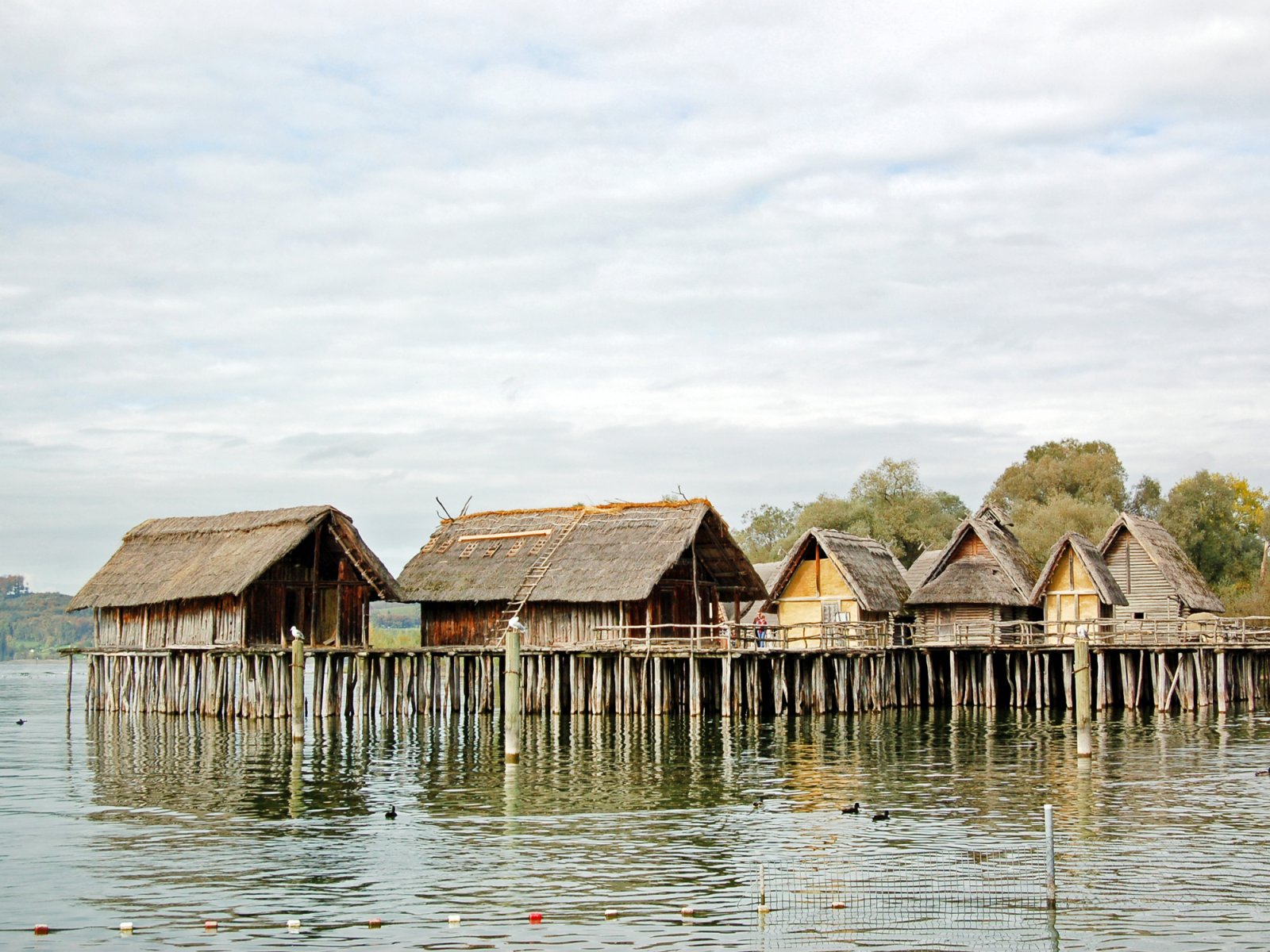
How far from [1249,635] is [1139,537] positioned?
5.48 metres

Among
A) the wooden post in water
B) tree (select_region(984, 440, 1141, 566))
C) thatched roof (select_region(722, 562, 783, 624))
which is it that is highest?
tree (select_region(984, 440, 1141, 566))

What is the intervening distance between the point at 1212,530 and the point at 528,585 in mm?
43783

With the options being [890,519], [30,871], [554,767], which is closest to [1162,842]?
[554,767]

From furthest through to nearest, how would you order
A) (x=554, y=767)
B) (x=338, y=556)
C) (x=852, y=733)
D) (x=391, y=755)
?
(x=338, y=556) → (x=852, y=733) → (x=391, y=755) → (x=554, y=767)

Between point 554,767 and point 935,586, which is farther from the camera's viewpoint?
point 935,586

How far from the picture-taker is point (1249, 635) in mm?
48281

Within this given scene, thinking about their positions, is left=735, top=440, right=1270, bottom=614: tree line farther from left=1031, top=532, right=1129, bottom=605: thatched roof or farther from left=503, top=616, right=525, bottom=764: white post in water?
left=503, top=616, right=525, bottom=764: white post in water

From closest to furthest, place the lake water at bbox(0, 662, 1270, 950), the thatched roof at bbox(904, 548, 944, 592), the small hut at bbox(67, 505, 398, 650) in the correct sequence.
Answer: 1. the lake water at bbox(0, 662, 1270, 950)
2. the small hut at bbox(67, 505, 398, 650)
3. the thatched roof at bbox(904, 548, 944, 592)

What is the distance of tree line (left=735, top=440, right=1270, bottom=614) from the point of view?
73.2 m

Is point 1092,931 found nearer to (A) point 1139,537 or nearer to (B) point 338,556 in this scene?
(B) point 338,556

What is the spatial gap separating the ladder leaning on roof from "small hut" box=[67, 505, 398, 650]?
3694 mm

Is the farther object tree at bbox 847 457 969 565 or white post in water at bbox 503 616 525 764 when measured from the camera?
tree at bbox 847 457 969 565

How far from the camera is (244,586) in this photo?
43969 millimetres

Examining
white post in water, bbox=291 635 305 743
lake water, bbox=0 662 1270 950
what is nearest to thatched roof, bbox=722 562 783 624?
lake water, bbox=0 662 1270 950
